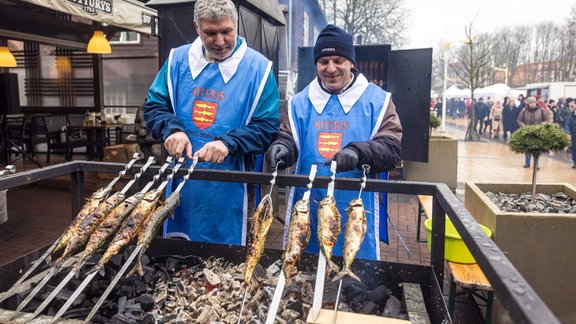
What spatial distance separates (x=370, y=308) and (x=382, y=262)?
32 cm

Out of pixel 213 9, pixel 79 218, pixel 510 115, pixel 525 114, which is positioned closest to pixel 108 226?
pixel 79 218

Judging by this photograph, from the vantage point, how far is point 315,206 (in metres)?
2.76

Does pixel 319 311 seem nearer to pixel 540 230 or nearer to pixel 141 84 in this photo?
pixel 540 230

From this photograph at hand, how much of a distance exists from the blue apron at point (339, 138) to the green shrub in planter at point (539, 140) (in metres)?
2.87

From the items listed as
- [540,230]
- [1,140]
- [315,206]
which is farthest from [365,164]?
[1,140]

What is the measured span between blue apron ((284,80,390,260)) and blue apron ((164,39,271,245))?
0.32 meters

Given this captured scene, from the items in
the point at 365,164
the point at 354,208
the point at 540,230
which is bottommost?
the point at 540,230

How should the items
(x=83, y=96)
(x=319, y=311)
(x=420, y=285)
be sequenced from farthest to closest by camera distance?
(x=83, y=96), (x=420, y=285), (x=319, y=311)

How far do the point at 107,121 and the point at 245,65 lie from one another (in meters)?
8.40

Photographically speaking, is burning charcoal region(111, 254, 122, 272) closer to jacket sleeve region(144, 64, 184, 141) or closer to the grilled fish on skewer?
the grilled fish on skewer

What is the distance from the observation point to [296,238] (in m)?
1.73

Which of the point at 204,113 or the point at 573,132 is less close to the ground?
the point at 204,113

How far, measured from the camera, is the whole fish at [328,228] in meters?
1.68

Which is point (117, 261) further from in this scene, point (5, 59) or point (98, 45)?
point (5, 59)
